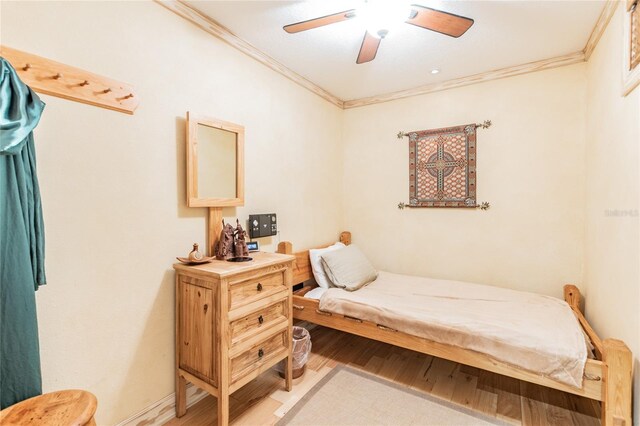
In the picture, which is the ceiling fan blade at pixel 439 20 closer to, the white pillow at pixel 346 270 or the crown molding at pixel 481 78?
the crown molding at pixel 481 78

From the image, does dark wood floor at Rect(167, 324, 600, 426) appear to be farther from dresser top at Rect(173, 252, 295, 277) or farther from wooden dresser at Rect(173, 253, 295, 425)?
dresser top at Rect(173, 252, 295, 277)

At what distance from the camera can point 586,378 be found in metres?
1.51

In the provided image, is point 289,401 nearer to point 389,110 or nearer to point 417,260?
point 417,260

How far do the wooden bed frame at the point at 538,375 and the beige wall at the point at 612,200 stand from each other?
8cm

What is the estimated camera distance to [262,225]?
2420 mm

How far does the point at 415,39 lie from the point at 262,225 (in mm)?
1848

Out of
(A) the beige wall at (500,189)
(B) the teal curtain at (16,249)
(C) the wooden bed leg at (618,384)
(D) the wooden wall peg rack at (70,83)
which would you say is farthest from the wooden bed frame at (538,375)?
(B) the teal curtain at (16,249)

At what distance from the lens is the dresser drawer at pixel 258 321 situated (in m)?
1.68

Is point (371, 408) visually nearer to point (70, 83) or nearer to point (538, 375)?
point (538, 375)

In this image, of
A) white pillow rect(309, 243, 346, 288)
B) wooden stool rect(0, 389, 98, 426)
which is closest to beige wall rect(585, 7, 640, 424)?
white pillow rect(309, 243, 346, 288)

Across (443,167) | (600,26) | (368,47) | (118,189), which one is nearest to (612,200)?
(600,26)

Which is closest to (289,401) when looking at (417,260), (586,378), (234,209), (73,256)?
(234,209)

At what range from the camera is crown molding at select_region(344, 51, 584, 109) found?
246 centimetres

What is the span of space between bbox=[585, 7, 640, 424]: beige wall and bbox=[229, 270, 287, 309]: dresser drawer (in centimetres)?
190
